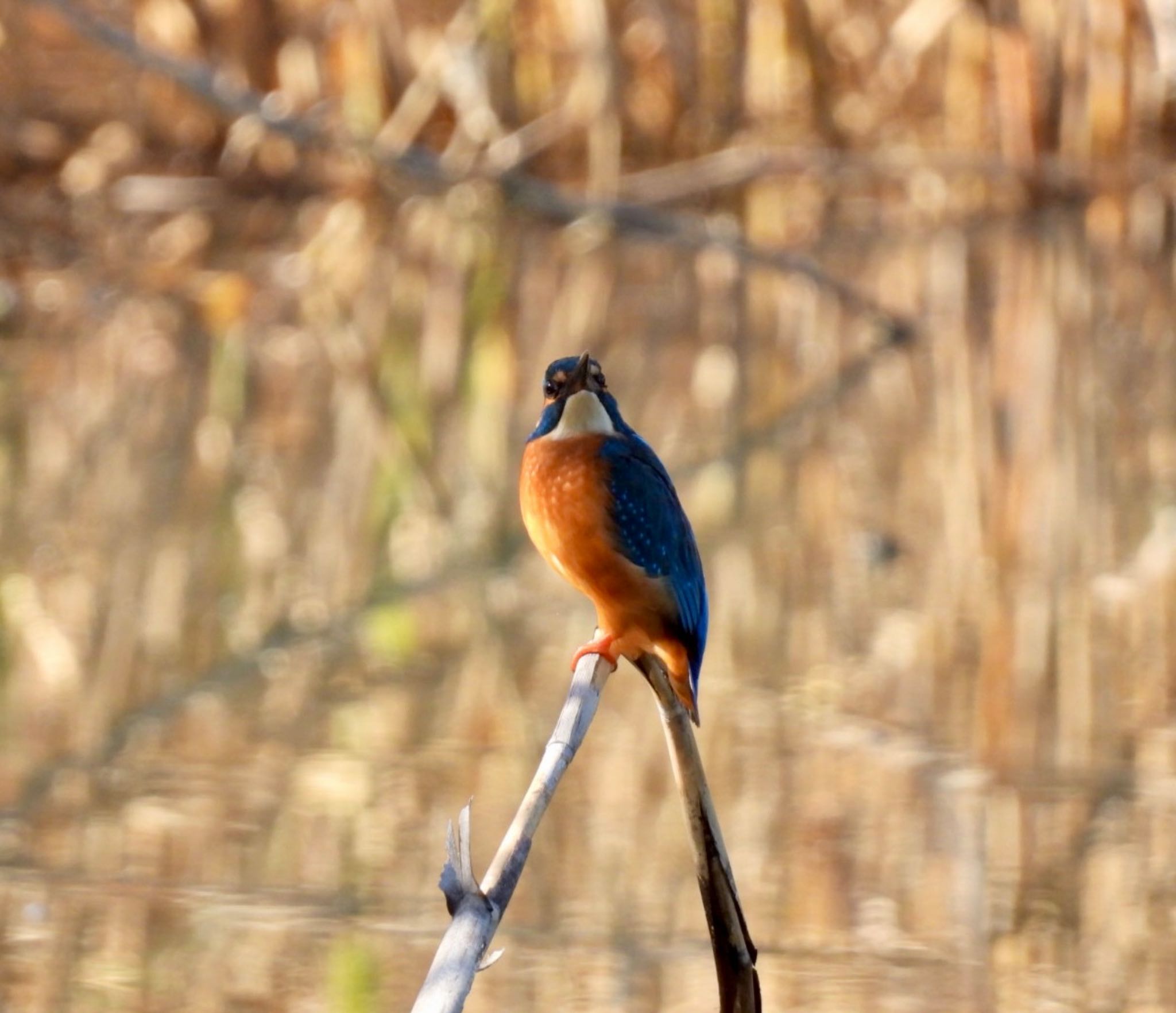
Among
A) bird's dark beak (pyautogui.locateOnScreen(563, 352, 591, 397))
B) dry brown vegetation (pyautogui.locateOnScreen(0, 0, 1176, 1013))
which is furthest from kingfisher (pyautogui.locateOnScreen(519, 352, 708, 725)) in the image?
dry brown vegetation (pyautogui.locateOnScreen(0, 0, 1176, 1013))

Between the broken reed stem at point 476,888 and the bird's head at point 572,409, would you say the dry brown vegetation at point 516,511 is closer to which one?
the bird's head at point 572,409

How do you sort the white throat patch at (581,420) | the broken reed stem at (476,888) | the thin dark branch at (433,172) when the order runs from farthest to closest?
the thin dark branch at (433,172) < the white throat patch at (581,420) < the broken reed stem at (476,888)

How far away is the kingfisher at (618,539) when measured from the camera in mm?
2363

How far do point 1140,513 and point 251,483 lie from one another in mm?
2237

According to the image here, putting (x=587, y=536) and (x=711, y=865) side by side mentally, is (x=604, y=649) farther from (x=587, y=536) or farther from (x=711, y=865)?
(x=711, y=865)

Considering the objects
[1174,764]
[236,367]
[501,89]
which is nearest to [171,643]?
[1174,764]

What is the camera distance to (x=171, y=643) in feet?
14.3

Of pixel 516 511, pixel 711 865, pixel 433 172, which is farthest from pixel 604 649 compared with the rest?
pixel 433 172

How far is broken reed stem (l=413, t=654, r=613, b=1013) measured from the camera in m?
1.65

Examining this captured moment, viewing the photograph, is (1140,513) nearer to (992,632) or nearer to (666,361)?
(992,632)

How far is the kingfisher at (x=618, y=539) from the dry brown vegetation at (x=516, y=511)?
2.18ft

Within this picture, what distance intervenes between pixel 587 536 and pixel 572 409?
0.19 meters

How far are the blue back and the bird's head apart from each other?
0.04 meters

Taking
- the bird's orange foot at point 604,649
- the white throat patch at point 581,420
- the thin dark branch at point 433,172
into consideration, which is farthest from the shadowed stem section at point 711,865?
the thin dark branch at point 433,172
